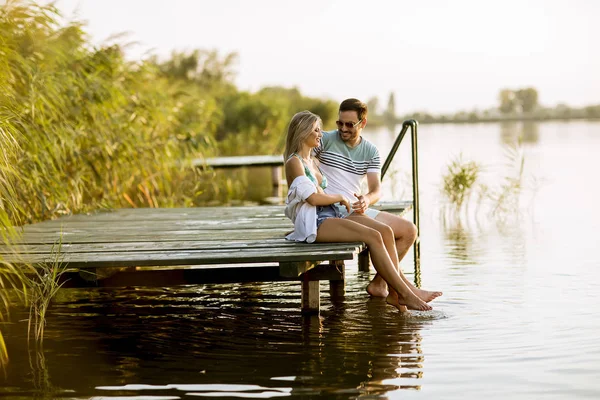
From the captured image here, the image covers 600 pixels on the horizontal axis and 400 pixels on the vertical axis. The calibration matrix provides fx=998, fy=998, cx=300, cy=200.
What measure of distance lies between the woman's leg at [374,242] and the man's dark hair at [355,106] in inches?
30.8

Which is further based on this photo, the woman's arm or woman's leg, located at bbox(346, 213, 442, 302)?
woman's leg, located at bbox(346, 213, 442, 302)

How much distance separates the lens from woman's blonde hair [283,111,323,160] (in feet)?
20.4

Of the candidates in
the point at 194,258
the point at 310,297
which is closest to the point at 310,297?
the point at 310,297

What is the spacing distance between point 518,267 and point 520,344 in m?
2.99

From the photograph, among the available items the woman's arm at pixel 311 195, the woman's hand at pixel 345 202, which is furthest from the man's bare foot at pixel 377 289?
the woman's arm at pixel 311 195

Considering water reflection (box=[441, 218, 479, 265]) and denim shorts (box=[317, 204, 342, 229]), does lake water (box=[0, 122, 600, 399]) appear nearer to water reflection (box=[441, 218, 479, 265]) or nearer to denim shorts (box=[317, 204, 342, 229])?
Result: water reflection (box=[441, 218, 479, 265])

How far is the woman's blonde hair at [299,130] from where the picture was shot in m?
6.20

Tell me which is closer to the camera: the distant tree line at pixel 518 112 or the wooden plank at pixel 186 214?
the wooden plank at pixel 186 214

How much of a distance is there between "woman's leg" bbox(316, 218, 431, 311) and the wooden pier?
0.08 meters

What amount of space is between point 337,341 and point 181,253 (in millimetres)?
1122

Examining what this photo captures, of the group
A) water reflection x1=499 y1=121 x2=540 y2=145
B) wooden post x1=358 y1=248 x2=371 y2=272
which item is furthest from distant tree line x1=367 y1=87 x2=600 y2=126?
wooden post x1=358 y1=248 x2=371 y2=272

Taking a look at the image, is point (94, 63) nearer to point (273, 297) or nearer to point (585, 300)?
point (273, 297)

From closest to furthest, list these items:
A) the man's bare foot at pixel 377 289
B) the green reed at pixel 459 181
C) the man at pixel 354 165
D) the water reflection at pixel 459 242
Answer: the man at pixel 354 165, the man's bare foot at pixel 377 289, the water reflection at pixel 459 242, the green reed at pixel 459 181

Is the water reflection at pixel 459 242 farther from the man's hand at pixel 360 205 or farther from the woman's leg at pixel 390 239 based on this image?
the man's hand at pixel 360 205
